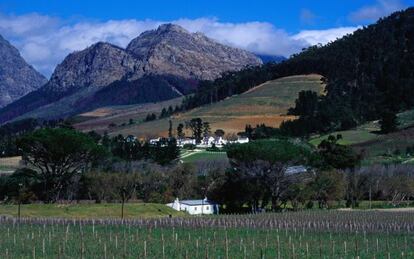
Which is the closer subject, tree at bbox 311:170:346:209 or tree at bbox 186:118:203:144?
tree at bbox 311:170:346:209

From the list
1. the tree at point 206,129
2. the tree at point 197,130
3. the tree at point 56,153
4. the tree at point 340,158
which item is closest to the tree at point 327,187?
the tree at point 340,158

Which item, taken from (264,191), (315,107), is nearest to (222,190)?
(264,191)

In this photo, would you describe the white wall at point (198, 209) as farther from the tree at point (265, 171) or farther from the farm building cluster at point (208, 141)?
the farm building cluster at point (208, 141)

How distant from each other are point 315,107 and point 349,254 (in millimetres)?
157707

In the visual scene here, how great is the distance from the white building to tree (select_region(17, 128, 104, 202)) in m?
12.0

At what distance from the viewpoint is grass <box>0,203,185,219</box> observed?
239 ft

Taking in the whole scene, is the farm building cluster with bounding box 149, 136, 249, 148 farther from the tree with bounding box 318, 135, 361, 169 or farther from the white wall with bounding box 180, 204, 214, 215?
the white wall with bounding box 180, 204, 214, 215

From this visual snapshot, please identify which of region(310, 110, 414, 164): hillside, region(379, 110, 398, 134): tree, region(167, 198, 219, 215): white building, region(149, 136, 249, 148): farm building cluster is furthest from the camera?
region(149, 136, 249, 148): farm building cluster

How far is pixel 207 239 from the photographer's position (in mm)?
43750

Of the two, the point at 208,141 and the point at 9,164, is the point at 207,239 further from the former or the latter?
the point at 208,141

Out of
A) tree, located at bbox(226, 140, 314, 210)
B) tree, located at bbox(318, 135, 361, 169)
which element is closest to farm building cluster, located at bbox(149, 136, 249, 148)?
tree, located at bbox(318, 135, 361, 169)

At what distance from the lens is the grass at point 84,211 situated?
239ft

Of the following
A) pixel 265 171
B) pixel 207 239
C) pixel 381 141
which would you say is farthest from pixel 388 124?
pixel 207 239

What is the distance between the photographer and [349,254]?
120 ft
